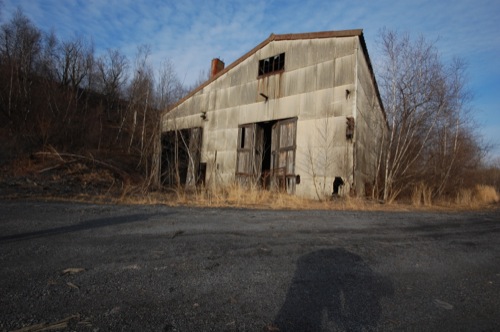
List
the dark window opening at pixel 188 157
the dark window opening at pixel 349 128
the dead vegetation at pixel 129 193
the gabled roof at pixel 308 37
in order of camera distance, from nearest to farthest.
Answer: the dead vegetation at pixel 129 193 → the dark window opening at pixel 349 128 → the gabled roof at pixel 308 37 → the dark window opening at pixel 188 157

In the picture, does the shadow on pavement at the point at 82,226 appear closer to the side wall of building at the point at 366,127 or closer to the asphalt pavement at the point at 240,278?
the asphalt pavement at the point at 240,278

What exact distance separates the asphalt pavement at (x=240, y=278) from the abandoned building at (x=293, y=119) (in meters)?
4.82

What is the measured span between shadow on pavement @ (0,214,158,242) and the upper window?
8303 mm

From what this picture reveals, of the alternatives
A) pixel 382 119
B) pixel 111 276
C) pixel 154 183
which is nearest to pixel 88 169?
pixel 154 183

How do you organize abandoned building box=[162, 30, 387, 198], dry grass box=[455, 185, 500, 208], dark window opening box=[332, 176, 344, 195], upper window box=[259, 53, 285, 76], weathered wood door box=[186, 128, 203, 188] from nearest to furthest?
dark window opening box=[332, 176, 344, 195] → abandoned building box=[162, 30, 387, 198] → upper window box=[259, 53, 285, 76] → dry grass box=[455, 185, 500, 208] → weathered wood door box=[186, 128, 203, 188]

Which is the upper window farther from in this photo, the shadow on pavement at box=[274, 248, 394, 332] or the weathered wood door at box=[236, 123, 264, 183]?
the shadow on pavement at box=[274, 248, 394, 332]

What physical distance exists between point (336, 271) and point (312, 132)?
7.29 m

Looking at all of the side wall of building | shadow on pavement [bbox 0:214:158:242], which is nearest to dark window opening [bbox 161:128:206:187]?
the side wall of building

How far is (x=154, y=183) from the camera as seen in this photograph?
10352 millimetres

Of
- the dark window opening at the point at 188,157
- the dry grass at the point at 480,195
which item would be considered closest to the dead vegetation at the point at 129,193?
the dry grass at the point at 480,195

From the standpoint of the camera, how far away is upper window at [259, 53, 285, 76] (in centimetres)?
1054

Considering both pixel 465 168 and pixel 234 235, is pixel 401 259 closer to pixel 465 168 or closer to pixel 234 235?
pixel 234 235

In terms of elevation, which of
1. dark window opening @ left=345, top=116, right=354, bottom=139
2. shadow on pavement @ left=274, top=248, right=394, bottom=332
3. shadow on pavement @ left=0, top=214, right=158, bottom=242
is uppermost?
dark window opening @ left=345, top=116, right=354, bottom=139

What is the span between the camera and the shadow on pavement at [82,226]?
3.05 metres
